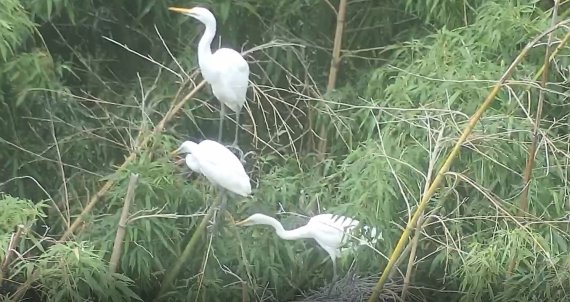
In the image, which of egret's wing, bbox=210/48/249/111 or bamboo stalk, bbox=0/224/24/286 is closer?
bamboo stalk, bbox=0/224/24/286

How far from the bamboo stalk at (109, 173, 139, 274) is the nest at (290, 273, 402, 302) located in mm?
444

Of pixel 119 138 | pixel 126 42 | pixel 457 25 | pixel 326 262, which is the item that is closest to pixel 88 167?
pixel 119 138

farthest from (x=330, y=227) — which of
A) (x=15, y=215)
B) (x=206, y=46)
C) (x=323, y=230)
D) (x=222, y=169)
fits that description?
(x=15, y=215)

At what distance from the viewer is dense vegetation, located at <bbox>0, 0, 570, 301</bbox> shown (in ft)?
6.68

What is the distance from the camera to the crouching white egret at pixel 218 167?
85.4 inches

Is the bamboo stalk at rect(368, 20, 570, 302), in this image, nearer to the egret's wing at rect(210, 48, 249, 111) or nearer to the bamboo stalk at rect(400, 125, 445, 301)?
the bamboo stalk at rect(400, 125, 445, 301)

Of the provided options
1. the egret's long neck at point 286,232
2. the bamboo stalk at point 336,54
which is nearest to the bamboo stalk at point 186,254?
the egret's long neck at point 286,232

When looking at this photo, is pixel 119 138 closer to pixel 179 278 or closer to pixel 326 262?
pixel 179 278

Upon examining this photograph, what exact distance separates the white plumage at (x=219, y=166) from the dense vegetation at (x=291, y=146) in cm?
10

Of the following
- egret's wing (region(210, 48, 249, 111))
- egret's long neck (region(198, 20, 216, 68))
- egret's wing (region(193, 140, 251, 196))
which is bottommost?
egret's wing (region(193, 140, 251, 196))

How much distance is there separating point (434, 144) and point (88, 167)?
1.06 meters

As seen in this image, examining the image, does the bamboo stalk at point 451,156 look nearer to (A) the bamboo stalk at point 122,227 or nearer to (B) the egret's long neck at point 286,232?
(B) the egret's long neck at point 286,232

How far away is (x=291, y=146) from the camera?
253cm

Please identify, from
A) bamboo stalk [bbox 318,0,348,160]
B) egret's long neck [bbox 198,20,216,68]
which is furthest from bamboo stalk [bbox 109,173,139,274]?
bamboo stalk [bbox 318,0,348,160]
